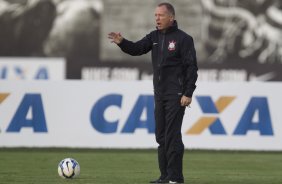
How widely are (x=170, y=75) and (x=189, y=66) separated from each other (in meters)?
0.26

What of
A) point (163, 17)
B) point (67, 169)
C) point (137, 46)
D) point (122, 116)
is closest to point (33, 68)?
point (122, 116)

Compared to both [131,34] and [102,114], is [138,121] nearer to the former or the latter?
[102,114]

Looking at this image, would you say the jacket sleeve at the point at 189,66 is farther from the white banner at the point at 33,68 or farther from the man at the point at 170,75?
the white banner at the point at 33,68

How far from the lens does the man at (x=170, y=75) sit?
436 inches

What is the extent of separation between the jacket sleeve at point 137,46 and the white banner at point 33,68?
47.9 feet

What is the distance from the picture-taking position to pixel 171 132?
11195 mm

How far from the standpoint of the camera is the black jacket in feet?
36.4

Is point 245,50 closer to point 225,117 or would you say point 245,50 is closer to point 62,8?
point 62,8

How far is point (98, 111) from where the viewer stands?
698 inches

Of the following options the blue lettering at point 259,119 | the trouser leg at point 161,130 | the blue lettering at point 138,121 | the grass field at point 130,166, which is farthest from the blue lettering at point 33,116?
the trouser leg at point 161,130

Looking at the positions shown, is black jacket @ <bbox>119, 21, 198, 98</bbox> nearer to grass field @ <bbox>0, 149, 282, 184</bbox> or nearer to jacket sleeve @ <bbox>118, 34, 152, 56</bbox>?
jacket sleeve @ <bbox>118, 34, 152, 56</bbox>

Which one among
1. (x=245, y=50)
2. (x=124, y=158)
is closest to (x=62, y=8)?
(x=245, y=50)

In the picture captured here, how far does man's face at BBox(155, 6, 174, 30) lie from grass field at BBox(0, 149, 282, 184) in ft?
6.52

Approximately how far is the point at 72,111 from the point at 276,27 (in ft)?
34.0
